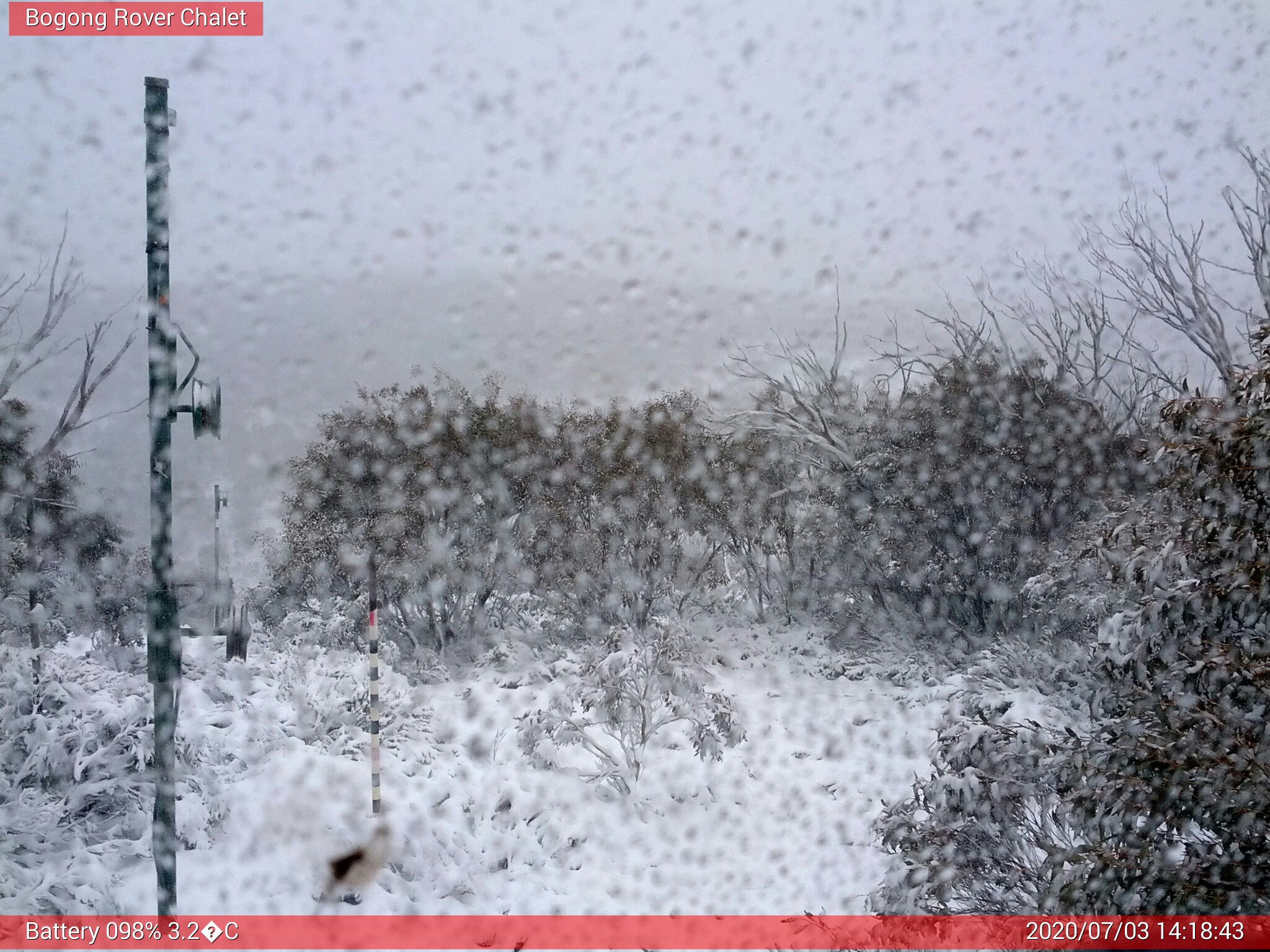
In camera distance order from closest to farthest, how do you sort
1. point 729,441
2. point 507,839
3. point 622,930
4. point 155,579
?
point 155,579 < point 622,930 < point 507,839 < point 729,441

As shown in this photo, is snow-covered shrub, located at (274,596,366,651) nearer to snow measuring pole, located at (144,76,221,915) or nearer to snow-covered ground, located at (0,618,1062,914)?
snow-covered ground, located at (0,618,1062,914)

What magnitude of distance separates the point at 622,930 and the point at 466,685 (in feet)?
13.8

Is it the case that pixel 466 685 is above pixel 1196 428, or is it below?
below

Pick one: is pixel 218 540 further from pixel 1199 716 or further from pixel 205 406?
pixel 1199 716

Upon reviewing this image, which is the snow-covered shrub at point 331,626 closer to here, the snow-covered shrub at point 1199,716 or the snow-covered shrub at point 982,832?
the snow-covered shrub at point 982,832

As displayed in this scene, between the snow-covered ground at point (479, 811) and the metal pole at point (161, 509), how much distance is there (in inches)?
18.1

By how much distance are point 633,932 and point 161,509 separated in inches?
115

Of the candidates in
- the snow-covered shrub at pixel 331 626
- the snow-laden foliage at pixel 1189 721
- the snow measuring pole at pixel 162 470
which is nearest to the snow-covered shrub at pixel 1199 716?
the snow-laden foliage at pixel 1189 721

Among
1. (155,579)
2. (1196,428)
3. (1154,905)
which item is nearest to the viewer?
(1154,905)

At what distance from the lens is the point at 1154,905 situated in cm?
233

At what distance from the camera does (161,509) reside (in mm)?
3369

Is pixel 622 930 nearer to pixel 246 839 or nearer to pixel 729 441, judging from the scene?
pixel 246 839

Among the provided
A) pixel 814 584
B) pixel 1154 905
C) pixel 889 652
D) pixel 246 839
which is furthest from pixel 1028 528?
pixel 246 839

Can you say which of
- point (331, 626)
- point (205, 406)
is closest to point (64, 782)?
point (205, 406)
